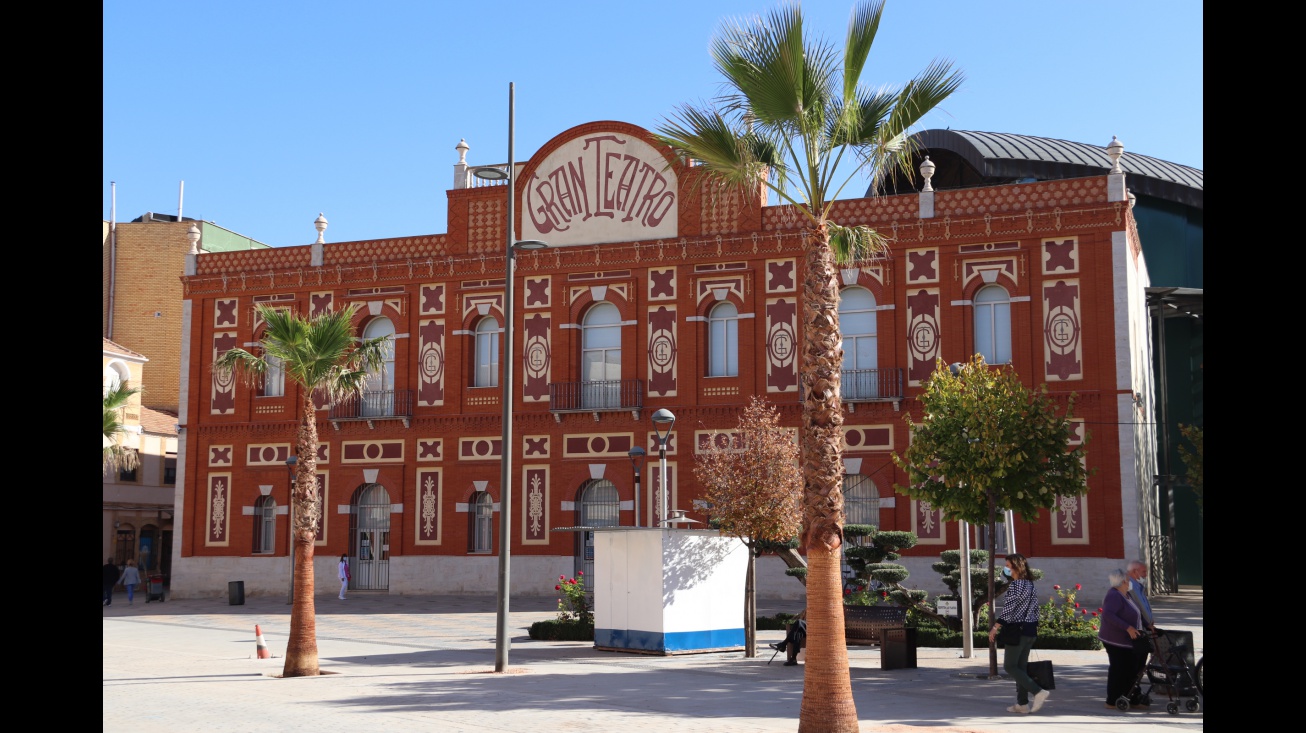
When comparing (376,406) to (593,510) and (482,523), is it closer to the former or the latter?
(482,523)

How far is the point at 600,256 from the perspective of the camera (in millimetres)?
37500

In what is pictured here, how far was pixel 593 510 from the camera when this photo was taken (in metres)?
37.0

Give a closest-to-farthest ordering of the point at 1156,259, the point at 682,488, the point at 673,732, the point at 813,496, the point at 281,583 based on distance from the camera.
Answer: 1. the point at 813,496
2. the point at 673,732
3. the point at 682,488
4. the point at 281,583
5. the point at 1156,259

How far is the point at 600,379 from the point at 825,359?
84.4ft

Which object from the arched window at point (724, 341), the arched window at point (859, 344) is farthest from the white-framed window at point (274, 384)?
the arched window at point (859, 344)

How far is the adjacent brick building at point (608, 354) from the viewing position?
32.8m

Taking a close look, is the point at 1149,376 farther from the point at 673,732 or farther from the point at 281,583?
the point at 673,732

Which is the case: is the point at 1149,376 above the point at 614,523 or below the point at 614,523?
above

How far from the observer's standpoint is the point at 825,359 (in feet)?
39.3


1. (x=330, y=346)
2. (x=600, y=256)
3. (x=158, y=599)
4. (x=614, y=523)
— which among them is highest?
(x=600, y=256)
